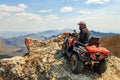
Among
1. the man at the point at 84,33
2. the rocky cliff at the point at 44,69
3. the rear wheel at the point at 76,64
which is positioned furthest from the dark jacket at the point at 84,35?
the rocky cliff at the point at 44,69

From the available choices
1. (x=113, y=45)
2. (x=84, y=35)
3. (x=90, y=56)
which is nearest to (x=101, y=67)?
(x=90, y=56)

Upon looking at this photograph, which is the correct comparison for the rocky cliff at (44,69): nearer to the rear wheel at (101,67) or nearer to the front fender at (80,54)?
the rear wheel at (101,67)

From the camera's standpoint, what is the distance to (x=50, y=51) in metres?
19.4

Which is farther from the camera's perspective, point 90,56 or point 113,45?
point 113,45

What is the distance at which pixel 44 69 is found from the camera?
16.8 metres

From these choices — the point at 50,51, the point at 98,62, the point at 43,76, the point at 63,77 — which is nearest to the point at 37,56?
the point at 50,51

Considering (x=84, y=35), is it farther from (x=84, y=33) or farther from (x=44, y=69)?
(x=44, y=69)

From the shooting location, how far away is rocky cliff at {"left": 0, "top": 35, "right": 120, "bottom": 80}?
1564 centimetres

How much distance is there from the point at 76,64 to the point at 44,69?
3.07m

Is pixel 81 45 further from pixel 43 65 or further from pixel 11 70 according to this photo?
pixel 11 70

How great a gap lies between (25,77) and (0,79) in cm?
269

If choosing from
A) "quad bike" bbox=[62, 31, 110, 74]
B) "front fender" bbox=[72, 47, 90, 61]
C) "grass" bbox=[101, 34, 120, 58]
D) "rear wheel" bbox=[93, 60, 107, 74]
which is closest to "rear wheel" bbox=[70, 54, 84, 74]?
"quad bike" bbox=[62, 31, 110, 74]

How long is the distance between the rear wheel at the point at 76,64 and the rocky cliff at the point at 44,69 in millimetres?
406

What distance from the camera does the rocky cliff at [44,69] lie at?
15640 millimetres
